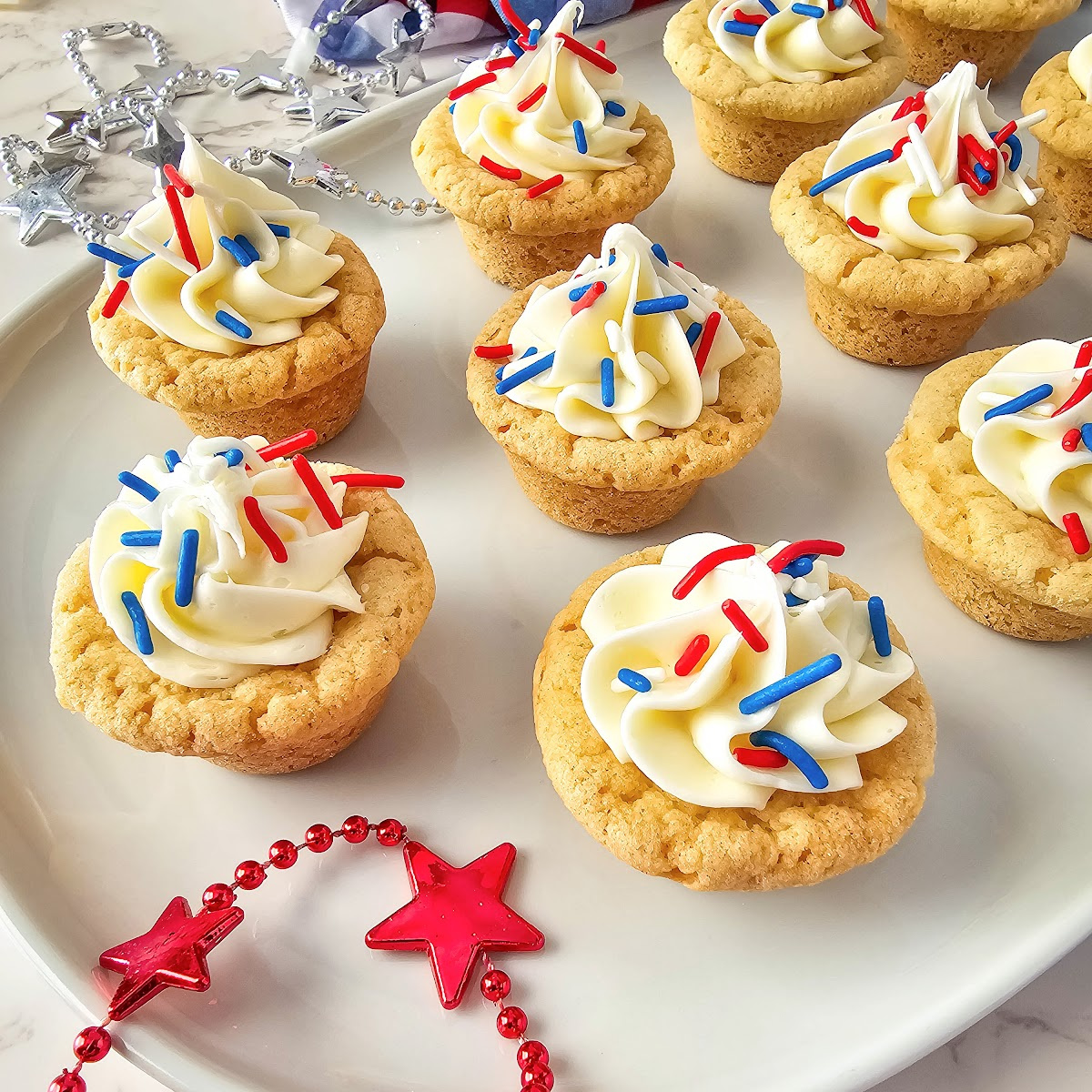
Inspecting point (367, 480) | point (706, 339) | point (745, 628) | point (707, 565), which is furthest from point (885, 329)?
point (367, 480)

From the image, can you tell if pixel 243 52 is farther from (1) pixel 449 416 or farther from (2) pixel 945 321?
(2) pixel 945 321

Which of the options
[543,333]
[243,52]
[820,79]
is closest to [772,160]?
[820,79]

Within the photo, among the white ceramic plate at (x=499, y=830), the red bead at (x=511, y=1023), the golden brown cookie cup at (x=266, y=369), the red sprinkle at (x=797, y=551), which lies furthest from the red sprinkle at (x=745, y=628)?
the golden brown cookie cup at (x=266, y=369)

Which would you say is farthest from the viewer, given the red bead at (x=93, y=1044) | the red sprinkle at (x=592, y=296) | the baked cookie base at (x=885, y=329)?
the baked cookie base at (x=885, y=329)

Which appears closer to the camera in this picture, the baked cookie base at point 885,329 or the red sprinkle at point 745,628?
the red sprinkle at point 745,628

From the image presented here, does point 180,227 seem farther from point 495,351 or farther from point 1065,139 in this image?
point 1065,139

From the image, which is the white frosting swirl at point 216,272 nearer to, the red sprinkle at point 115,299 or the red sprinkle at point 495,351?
the red sprinkle at point 115,299

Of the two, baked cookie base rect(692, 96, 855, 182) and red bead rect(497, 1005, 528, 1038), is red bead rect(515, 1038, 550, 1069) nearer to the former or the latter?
red bead rect(497, 1005, 528, 1038)
